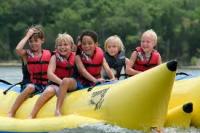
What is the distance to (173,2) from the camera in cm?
4516

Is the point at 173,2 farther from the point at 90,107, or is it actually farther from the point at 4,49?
the point at 90,107

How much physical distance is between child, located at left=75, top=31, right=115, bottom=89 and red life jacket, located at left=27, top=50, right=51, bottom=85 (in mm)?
478

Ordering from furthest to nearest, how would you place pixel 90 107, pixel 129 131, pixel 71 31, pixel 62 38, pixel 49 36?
1. pixel 71 31
2. pixel 49 36
3. pixel 62 38
4. pixel 90 107
5. pixel 129 131

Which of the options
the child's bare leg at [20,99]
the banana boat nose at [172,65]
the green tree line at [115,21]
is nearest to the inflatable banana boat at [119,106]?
the banana boat nose at [172,65]

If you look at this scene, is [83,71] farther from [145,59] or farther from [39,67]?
[145,59]

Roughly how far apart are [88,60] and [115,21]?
1393 inches

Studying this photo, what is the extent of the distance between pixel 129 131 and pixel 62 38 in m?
1.36

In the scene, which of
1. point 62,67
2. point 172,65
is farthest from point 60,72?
point 172,65

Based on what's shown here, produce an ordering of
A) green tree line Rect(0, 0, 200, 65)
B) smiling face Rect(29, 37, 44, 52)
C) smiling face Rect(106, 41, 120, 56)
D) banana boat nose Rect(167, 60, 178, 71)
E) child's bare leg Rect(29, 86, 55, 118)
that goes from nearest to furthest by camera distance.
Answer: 1. banana boat nose Rect(167, 60, 178, 71)
2. child's bare leg Rect(29, 86, 55, 118)
3. smiling face Rect(29, 37, 44, 52)
4. smiling face Rect(106, 41, 120, 56)
5. green tree line Rect(0, 0, 200, 65)

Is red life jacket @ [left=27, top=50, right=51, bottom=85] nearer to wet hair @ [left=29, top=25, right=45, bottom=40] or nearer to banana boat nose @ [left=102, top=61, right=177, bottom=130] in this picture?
wet hair @ [left=29, top=25, right=45, bottom=40]

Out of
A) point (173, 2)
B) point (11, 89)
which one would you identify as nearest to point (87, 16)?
point (173, 2)

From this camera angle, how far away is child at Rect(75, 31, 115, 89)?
20.8 ft

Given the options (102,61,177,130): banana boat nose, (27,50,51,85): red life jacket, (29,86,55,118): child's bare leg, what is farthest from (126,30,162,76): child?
(102,61,177,130): banana boat nose

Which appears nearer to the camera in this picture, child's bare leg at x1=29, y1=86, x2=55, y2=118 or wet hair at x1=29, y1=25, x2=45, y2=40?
child's bare leg at x1=29, y1=86, x2=55, y2=118
